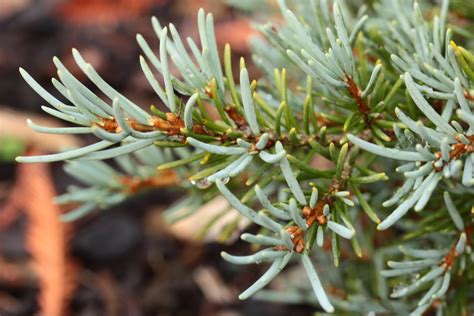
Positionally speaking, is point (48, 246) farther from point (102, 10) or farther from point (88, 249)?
point (102, 10)

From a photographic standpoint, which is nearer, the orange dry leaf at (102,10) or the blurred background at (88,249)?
the blurred background at (88,249)

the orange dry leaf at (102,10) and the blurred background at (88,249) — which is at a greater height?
the orange dry leaf at (102,10)

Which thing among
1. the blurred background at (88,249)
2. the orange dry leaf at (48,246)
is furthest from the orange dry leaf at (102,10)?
the orange dry leaf at (48,246)

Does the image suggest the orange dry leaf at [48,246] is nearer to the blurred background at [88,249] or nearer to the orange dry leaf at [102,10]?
the blurred background at [88,249]

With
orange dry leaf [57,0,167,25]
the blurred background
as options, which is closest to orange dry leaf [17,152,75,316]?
the blurred background

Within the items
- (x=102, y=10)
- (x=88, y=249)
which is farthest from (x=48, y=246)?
(x=102, y=10)

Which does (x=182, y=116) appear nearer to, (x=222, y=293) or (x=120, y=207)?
(x=222, y=293)
